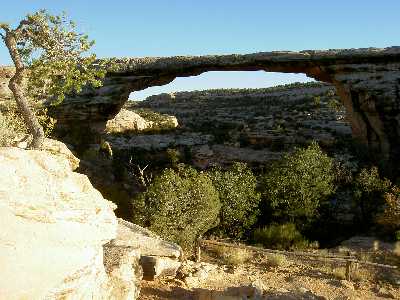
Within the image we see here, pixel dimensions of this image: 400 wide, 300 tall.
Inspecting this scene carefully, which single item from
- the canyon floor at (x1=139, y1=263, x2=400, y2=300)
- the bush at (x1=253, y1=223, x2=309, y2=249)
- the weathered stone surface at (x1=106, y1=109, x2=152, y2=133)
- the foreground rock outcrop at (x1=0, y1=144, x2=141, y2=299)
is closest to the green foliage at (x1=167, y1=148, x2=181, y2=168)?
the weathered stone surface at (x1=106, y1=109, x2=152, y2=133)

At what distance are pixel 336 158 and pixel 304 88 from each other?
147 ft

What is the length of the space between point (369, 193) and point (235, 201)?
9.04 m

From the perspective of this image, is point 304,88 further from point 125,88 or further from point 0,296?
point 0,296

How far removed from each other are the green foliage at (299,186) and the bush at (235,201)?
4.88 feet

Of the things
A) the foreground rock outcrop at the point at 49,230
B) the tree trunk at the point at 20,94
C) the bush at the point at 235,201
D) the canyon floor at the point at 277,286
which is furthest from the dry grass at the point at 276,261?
the tree trunk at the point at 20,94

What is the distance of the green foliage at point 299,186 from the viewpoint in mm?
23797

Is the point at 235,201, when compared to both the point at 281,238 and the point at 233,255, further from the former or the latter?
the point at 233,255

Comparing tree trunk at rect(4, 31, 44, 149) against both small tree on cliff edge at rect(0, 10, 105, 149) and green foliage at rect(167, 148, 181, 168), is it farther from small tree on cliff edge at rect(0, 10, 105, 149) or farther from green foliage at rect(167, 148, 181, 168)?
green foliage at rect(167, 148, 181, 168)

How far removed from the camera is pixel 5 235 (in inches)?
258

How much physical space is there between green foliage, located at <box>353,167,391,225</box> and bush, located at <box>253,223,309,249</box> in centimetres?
503

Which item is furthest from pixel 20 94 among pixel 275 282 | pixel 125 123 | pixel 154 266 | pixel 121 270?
pixel 125 123

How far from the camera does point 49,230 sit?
7270 millimetres

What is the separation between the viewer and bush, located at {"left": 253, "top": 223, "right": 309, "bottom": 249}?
2188 centimetres

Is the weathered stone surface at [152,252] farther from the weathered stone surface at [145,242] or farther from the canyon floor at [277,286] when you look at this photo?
the canyon floor at [277,286]
